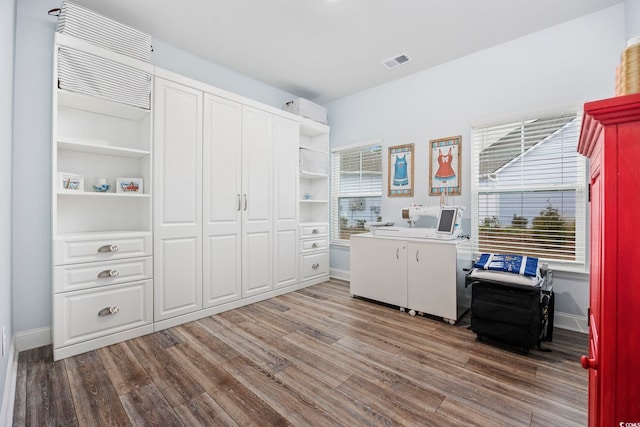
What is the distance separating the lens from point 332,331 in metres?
2.57

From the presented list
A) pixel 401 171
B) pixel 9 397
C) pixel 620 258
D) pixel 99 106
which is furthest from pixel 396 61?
pixel 9 397

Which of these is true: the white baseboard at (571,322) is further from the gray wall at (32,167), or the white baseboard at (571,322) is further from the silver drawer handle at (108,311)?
the gray wall at (32,167)

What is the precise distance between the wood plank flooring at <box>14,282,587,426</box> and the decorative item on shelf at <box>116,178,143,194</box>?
1304mm

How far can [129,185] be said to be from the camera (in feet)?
8.46

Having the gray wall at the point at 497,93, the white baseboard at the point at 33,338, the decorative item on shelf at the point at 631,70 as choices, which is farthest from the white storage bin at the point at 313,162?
the decorative item on shelf at the point at 631,70

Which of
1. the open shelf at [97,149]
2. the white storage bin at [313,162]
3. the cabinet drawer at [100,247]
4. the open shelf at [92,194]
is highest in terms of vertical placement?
the white storage bin at [313,162]

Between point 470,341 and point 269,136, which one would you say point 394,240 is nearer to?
point 470,341

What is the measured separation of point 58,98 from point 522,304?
3992 mm

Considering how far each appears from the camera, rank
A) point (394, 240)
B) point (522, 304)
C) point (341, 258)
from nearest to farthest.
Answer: point (522, 304) < point (394, 240) < point (341, 258)

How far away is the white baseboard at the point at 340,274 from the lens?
4281 mm

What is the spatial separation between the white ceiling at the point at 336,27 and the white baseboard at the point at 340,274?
278cm

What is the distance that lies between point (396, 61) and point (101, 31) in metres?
2.84

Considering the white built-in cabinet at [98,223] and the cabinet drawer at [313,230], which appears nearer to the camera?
the white built-in cabinet at [98,223]

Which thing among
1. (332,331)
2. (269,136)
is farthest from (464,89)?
(332,331)
